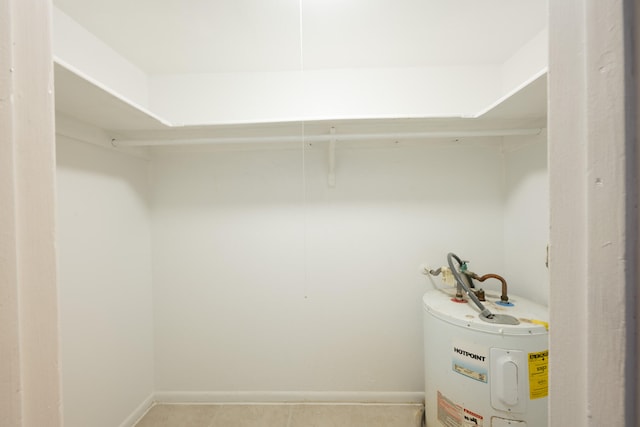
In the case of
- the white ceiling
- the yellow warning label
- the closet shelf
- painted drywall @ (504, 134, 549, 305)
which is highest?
the white ceiling

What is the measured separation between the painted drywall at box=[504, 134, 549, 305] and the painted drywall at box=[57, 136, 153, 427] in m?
2.39

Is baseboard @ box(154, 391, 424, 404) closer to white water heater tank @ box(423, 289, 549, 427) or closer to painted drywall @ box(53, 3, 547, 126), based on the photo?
white water heater tank @ box(423, 289, 549, 427)

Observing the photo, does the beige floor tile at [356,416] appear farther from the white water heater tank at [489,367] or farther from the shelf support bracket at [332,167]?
the shelf support bracket at [332,167]

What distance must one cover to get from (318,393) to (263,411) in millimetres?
368

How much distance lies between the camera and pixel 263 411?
5.02 ft

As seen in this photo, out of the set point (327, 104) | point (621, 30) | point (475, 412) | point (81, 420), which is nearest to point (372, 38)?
point (327, 104)

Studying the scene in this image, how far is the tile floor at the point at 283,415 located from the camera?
1.44 metres

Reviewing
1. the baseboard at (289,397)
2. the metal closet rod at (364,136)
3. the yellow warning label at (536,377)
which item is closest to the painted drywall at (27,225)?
the metal closet rod at (364,136)

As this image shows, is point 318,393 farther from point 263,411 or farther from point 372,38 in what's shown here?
point 372,38

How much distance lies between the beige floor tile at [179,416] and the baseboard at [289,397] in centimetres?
4

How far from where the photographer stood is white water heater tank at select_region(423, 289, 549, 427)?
3.23 ft

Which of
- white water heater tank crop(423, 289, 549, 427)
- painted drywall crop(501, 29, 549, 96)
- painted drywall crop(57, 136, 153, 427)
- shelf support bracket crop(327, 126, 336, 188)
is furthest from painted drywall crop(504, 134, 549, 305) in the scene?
painted drywall crop(57, 136, 153, 427)

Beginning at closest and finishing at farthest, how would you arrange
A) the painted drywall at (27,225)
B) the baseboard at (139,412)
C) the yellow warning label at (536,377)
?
the painted drywall at (27,225) → the yellow warning label at (536,377) → the baseboard at (139,412)

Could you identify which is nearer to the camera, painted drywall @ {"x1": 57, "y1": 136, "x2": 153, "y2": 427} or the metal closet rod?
painted drywall @ {"x1": 57, "y1": 136, "x2": 153, "y2": 427}
